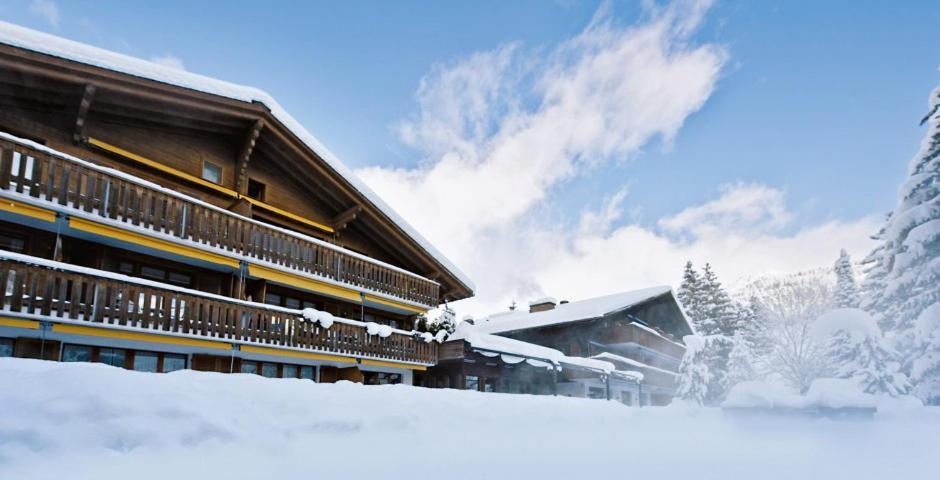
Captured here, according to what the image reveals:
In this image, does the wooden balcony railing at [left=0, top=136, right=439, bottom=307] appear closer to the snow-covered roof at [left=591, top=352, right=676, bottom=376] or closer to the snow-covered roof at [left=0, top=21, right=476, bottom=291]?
the snow-covered roof at [left=0, top=21, right=476, bottom=291]

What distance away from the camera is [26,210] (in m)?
9.72

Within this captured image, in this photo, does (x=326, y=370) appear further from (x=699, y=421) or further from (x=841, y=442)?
(x=841, y=442)

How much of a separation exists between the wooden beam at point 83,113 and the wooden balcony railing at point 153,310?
143 inches

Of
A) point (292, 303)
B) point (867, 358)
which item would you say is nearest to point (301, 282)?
point (292, 303)

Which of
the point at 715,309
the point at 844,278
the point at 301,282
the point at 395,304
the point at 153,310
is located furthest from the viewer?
the point at 715,309

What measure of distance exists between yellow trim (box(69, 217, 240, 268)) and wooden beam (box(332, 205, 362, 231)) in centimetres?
479

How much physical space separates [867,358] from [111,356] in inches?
919

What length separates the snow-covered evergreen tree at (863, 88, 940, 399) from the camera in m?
16.7

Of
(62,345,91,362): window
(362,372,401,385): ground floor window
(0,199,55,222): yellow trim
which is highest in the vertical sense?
(0,199,55,222): yellow trim

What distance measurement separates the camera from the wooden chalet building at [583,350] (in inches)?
775

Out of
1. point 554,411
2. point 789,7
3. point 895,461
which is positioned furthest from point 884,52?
point 554,411

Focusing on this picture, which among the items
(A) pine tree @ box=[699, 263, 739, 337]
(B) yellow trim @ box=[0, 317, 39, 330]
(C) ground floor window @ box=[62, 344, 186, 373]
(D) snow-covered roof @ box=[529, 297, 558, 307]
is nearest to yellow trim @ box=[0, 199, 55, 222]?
(B) yellow trim @ box=[0, 317, 39, 330]

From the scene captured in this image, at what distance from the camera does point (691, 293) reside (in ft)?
143

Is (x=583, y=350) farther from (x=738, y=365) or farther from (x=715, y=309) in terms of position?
(x=715, y=309)
